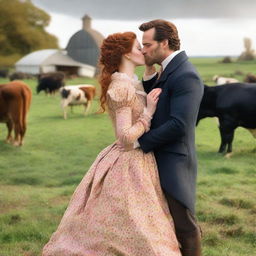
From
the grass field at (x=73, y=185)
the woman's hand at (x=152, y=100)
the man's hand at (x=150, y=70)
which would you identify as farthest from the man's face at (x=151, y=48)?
the grass field at (x=73, y=185)

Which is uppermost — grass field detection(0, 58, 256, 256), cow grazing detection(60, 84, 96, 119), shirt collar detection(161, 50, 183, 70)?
shirt collar detection(161, 50, 183, 70)

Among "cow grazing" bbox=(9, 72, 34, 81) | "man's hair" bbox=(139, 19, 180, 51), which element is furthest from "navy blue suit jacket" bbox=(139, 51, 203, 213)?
"cow grazing" bbox=(9, 72, 34, 81)

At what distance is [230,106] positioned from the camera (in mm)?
10016

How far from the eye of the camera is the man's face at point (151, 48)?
10.8 ft

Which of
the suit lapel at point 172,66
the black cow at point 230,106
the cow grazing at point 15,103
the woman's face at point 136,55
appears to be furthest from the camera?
the cow grazing at point 15,103

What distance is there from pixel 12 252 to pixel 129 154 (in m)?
1.85

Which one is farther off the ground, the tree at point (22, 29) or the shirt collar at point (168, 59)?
the shirt collar at point (168, 59)

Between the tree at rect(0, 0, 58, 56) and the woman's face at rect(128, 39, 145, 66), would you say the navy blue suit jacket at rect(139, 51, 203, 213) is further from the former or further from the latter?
the tree at rect(0, 0, 58, 56)

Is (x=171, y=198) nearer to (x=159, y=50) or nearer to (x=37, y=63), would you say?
(x=159, y=50)

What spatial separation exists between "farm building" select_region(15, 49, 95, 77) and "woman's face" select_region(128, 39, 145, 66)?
1858 inches

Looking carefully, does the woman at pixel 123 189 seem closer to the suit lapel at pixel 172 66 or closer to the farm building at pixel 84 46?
the suit lapel at pixel 172 66

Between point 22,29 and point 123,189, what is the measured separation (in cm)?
5260

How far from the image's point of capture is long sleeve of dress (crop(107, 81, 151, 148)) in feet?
10.8

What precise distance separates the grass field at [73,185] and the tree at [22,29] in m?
37.8
